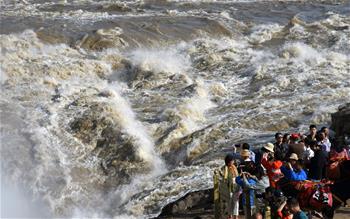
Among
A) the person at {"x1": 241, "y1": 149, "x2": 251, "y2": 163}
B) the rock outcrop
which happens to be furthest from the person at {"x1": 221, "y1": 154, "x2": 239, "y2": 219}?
the rock outcrop

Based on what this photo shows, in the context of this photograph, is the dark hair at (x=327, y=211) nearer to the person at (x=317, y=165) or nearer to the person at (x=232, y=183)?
the person at (x=317, y=165)

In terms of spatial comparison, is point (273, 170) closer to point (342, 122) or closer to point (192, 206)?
point (192, 206)

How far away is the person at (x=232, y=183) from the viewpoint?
8.15 metres

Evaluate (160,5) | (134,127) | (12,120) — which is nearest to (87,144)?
(134,127)

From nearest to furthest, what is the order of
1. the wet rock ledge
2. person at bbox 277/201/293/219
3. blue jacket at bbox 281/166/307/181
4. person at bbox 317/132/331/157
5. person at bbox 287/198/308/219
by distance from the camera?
person at bbox 287/198/308/219
person at bbox 277/201/293/219
blue jacket at bbox 281/166/307/181
person at bbox 317/132/331/157
the wet rock ledge

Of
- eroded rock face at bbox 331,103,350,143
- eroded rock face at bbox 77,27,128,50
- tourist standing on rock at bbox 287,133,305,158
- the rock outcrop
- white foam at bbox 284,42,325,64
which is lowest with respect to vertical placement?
white foam at bbox 284,42,325,64

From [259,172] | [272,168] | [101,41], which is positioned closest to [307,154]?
[272,168]

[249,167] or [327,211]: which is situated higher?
[249,167]

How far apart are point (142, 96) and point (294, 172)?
1050 centimetres

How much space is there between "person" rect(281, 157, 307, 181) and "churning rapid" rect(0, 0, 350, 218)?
162 inches

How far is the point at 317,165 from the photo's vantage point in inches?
343

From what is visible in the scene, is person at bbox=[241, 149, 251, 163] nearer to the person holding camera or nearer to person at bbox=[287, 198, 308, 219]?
the person holding camera

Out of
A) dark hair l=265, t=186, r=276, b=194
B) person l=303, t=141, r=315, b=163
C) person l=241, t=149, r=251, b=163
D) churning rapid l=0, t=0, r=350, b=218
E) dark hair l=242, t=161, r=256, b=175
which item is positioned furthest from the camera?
churning rapid l=0, t=0, r=350, b=218

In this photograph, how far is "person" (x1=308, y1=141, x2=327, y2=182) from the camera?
8656 mm
